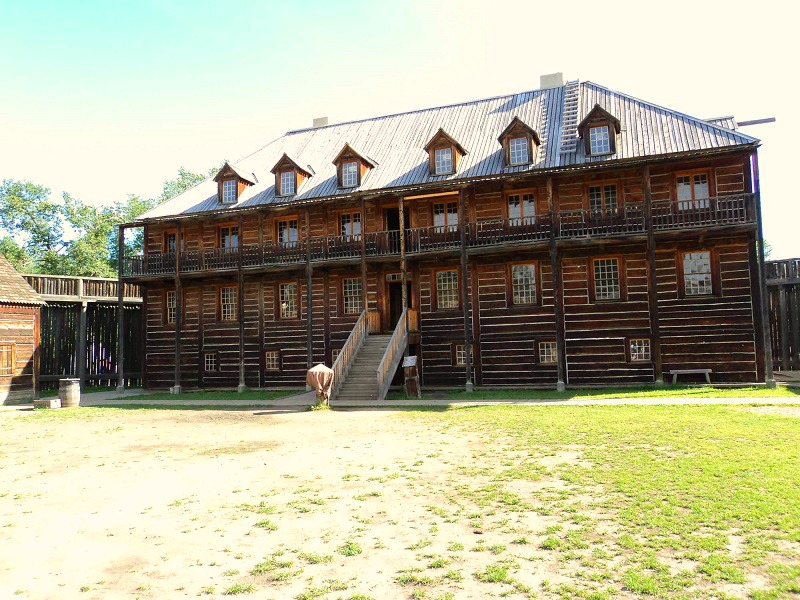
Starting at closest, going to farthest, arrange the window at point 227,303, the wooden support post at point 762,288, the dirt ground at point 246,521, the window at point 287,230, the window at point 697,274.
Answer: the dirt ground at point 246,521
the wooden support post at point 762,288
the window at point 697,274
the window at point 287,230
the window at point 227,303

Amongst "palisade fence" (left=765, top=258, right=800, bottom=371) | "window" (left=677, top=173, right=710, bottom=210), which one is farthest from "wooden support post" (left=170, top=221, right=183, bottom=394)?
"palisade fence" (left=765, top=258, right=800, bottom=371)

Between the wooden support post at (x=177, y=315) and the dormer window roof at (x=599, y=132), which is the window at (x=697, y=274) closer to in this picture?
the dormer window roof at (x=599, y=132)

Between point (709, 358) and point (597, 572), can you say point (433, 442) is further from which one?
point (709, 358)

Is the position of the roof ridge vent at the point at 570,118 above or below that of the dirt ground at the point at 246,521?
above

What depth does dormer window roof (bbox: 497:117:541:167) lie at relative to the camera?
24.7 metres

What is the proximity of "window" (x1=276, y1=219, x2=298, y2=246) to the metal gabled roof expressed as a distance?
1253 mm

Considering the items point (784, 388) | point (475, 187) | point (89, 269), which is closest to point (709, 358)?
point (784, 388)

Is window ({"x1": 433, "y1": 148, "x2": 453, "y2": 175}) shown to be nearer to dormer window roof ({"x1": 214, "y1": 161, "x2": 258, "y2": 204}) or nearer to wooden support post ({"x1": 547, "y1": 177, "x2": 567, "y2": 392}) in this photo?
wooden support post ({"x1": 547, "y1": 177, "x2": 567, "y2": 392})

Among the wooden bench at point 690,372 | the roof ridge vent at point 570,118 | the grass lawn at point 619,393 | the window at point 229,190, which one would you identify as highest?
the roof ridge vent at point 570,118

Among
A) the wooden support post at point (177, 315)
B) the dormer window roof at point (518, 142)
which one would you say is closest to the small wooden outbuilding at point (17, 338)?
the wooden support post at point (177, 315)

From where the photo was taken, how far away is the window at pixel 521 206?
2456 centimetres

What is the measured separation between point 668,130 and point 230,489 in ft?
73.2

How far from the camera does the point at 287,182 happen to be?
2867 cm

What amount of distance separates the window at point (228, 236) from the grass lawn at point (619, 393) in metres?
12.7
